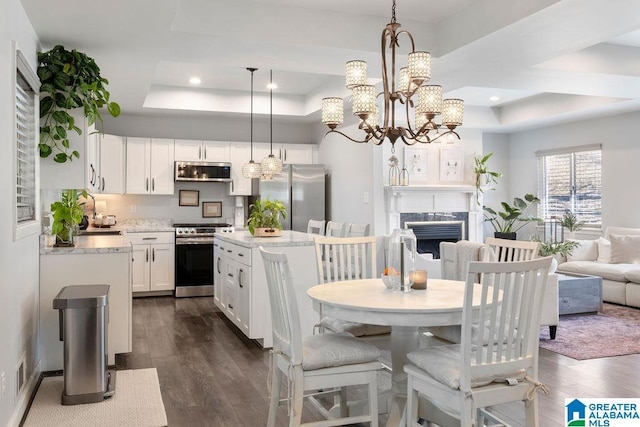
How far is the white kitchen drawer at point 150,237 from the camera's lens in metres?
7.03

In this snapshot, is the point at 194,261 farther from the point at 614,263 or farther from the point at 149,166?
the point at 614,263

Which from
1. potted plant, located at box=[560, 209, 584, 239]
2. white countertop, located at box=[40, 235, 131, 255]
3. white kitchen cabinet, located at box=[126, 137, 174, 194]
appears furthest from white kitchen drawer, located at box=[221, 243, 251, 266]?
potted plant, located at box=[560, 209, 584, 239]

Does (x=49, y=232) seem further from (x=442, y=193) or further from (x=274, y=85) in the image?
(x=442, y=193)

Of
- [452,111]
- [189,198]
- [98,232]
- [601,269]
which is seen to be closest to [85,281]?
[98,232]

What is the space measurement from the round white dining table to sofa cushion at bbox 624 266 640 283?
4000 mm

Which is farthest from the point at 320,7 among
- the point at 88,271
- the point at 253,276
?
the point at 88,271

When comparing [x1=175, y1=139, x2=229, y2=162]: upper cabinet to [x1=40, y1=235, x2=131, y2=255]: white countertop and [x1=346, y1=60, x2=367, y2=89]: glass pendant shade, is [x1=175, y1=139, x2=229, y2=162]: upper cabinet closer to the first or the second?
[x1=40, y1=235, x2=131, y2=255]: white countertop

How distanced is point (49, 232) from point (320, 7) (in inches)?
108

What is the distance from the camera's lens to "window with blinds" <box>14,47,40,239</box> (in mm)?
3328

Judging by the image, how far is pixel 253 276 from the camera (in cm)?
460

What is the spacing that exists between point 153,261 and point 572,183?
20.7 ft

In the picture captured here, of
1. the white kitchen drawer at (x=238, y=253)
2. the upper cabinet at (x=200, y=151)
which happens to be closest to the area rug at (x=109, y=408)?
the white kitchen drawer at (x=238, y=253)

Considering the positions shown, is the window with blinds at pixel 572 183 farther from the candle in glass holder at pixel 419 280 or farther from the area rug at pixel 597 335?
the candle in glass holder at pixel 419 280

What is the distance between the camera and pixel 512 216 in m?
8.46
